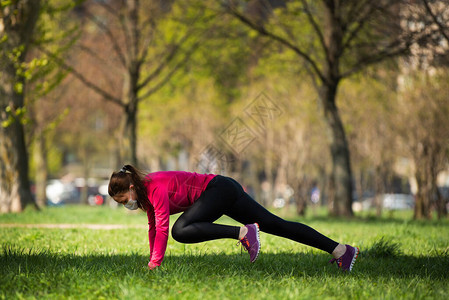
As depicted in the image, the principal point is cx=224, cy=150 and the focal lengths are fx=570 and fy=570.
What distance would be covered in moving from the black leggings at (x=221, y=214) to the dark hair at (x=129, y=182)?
0.43 meters

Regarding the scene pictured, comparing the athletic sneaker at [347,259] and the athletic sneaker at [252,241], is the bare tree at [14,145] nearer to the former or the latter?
the athletic sneaker at [252,241]

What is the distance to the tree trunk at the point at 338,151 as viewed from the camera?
54.1ft

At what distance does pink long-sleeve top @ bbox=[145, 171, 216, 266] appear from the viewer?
5.08 m

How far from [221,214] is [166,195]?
0.58 m

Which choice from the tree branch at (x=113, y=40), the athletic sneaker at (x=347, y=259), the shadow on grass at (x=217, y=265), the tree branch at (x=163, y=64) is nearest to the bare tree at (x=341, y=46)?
the tree branch at (x=163, y=64)

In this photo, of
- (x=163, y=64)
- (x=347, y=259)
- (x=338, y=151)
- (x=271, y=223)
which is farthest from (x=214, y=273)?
(x=163, y=64)

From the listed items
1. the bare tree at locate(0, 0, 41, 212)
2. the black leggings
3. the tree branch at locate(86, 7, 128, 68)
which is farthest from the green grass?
the tree branch at locate(86, 7, 128, 68)

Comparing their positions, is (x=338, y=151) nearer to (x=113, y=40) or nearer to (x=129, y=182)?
(x=113, y=40)

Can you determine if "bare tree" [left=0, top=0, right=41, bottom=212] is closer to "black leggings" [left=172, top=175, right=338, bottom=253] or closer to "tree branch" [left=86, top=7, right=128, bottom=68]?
"tree branch" [left=86, top=7, right=128, bottom=68]

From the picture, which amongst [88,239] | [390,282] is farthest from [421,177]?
[390,282]

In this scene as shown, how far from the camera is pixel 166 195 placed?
5.11 m

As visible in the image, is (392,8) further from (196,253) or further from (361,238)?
(196,253)

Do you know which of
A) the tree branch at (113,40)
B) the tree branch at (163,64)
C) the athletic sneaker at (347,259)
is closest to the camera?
→ the athletic sneaker at (347,259)

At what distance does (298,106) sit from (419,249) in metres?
19.0
